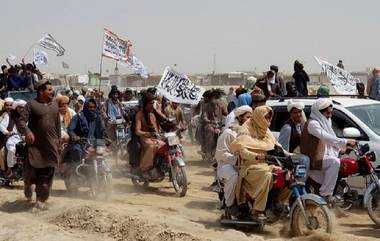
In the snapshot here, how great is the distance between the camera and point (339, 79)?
15.5 m

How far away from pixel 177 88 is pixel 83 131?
345 cm

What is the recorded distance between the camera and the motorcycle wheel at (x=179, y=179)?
10.6 m

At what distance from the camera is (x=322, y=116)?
27.2ft

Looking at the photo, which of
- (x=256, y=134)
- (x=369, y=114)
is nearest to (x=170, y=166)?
(x=369, y=114)

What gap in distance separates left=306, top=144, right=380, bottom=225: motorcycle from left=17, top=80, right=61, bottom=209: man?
372cm

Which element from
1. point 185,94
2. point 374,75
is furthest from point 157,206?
point 374,75

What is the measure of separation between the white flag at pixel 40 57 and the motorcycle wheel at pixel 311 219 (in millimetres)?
19293

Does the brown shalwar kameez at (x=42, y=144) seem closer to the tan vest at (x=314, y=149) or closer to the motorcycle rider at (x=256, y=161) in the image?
the motorcycle rider at (x=256, y=161)

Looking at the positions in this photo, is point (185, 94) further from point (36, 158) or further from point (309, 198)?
point (309, 198)

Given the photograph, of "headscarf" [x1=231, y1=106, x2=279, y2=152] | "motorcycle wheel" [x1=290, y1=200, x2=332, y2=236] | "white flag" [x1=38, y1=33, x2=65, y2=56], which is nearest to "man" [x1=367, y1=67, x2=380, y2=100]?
"headscarf" [x1=231, y1=106, x2=279, y2=152]

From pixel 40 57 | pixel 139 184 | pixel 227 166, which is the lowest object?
pixel 139 184

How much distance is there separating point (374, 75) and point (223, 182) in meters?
9.32

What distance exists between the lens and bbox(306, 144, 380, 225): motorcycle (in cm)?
799

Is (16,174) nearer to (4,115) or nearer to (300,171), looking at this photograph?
(4,115)
